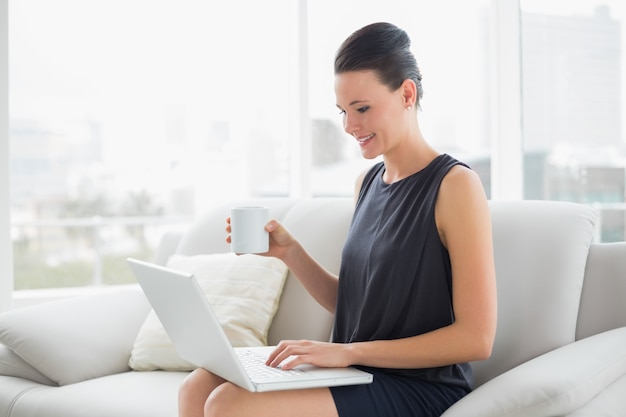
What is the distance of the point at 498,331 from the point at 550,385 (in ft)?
1.66

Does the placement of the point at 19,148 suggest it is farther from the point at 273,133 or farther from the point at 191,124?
the point at 273,133

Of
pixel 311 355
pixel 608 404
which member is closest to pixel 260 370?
pixel 311 355

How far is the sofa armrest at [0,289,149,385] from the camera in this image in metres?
2.33

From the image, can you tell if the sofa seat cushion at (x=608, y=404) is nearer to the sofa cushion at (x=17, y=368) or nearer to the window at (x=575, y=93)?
the sofa cushion at (x=17, y=368)

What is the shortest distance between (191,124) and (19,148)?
155 centimetres

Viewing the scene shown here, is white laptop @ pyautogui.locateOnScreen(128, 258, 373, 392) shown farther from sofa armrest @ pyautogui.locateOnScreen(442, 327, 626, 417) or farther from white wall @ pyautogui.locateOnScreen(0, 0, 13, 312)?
white wall @ pyautogui.locateOnScreen(0, 0, 13, 312)

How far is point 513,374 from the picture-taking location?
1.58 m

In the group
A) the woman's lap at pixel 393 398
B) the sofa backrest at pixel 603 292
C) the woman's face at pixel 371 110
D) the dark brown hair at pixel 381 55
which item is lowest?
the woman's lap at pixel 393 398

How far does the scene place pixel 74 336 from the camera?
241 cm

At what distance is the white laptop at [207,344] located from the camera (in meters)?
1.46

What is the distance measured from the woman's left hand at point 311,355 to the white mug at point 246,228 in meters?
0.26

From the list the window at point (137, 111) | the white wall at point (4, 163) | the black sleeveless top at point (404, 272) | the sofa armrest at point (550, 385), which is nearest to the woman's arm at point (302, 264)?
the black sleeveless top at point (404, 272)

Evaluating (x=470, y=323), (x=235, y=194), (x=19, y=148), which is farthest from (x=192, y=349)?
(x=19, y=148)

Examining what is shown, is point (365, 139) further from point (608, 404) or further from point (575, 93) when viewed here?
point (575, 93)
